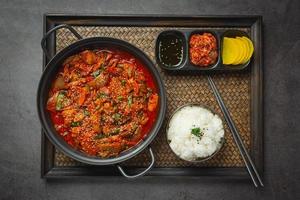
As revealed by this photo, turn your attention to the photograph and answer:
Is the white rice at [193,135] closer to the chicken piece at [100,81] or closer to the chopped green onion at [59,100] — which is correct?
the chicken piece at [100,81]

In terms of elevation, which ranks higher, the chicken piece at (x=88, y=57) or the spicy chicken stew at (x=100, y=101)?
the chicken piece at (x=88, y=57)

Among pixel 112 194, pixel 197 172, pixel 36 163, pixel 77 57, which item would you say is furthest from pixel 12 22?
pixel 197 172

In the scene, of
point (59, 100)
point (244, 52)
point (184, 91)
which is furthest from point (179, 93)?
point (59, 100)

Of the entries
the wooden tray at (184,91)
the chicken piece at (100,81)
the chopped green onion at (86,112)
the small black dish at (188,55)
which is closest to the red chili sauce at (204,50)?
the small black dish at (188,55)

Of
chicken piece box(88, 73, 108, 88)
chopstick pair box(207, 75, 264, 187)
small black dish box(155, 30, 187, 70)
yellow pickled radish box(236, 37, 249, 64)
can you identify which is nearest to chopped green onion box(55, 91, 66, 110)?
chicken piece box(88, 73, 108, 88)

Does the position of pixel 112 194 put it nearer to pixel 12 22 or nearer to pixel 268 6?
pixel 12 22

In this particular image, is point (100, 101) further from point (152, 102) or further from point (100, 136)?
point (152, 102)
